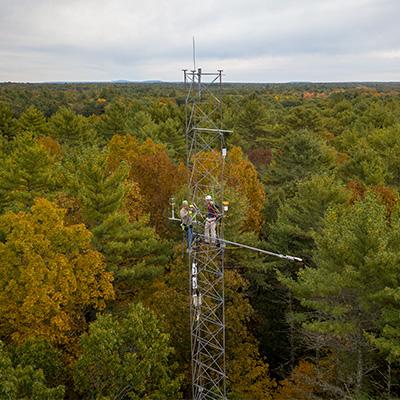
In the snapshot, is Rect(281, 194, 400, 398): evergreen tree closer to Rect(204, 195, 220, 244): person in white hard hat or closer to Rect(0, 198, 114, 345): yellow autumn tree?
Rect(204, 195, 220, 244): person in white hard hat

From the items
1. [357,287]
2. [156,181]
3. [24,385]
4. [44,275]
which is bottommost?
[24,385]

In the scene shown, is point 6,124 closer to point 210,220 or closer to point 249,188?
point 249,188

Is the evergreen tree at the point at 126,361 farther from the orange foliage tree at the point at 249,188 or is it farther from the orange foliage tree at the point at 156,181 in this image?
the orange foliage tree at the point at 249,188

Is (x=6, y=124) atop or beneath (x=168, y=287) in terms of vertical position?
atop

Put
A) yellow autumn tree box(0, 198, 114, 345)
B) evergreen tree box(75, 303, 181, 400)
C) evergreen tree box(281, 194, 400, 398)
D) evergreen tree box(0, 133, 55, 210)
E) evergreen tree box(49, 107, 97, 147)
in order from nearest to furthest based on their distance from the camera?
evergreen tree box(75, 303, 181, 400) < evergreen tree box(281, 194, 400, 398) < yellow autumn tree box(0, 198, 114, 345) < evergreen tree box(0, 133, 55, 210) < evergreen tree box(49, 107, 97, 147)

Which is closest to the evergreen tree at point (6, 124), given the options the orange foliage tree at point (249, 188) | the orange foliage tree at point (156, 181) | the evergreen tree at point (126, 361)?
the orange foliage tree at point (156, 181)

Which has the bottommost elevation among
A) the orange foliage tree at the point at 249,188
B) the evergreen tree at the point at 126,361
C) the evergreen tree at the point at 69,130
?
the evergreen tree at the point at 126,361

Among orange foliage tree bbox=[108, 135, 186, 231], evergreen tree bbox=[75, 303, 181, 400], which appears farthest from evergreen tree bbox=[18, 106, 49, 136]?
evergreen tree bbox=[75, 303, 181, 400]

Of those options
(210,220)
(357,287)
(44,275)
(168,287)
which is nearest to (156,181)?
(168,287)
